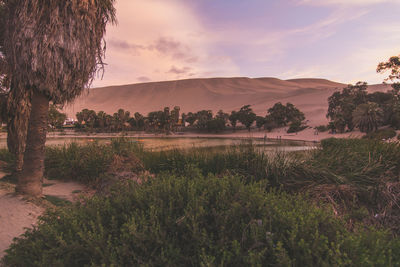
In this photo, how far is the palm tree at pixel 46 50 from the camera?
5453 millimetres

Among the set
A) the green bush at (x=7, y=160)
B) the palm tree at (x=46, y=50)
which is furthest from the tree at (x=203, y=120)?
the palm tree at (x=46, y=50)

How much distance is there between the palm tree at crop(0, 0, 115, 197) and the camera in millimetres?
5453

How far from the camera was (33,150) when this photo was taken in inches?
246

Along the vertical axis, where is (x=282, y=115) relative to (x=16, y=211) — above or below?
above

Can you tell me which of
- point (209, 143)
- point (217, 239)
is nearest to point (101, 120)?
point (209, 143)

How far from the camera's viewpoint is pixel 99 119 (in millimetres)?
84562

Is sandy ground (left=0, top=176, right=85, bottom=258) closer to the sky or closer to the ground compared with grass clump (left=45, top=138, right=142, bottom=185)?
closer to the ground

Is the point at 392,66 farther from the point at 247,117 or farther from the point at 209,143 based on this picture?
the point at 247,117

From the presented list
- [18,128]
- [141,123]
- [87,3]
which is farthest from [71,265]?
[141,123]

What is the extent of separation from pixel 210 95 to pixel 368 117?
130m

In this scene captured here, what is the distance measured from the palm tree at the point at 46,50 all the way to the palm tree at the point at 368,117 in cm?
4507

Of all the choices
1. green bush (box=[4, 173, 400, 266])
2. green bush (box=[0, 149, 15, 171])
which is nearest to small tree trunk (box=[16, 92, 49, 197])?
green bush (box=[4, 173, 400, 266])

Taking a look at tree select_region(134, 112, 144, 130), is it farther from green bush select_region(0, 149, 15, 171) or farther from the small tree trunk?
the small tree trunk

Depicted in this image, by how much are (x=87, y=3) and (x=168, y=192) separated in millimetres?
5928
